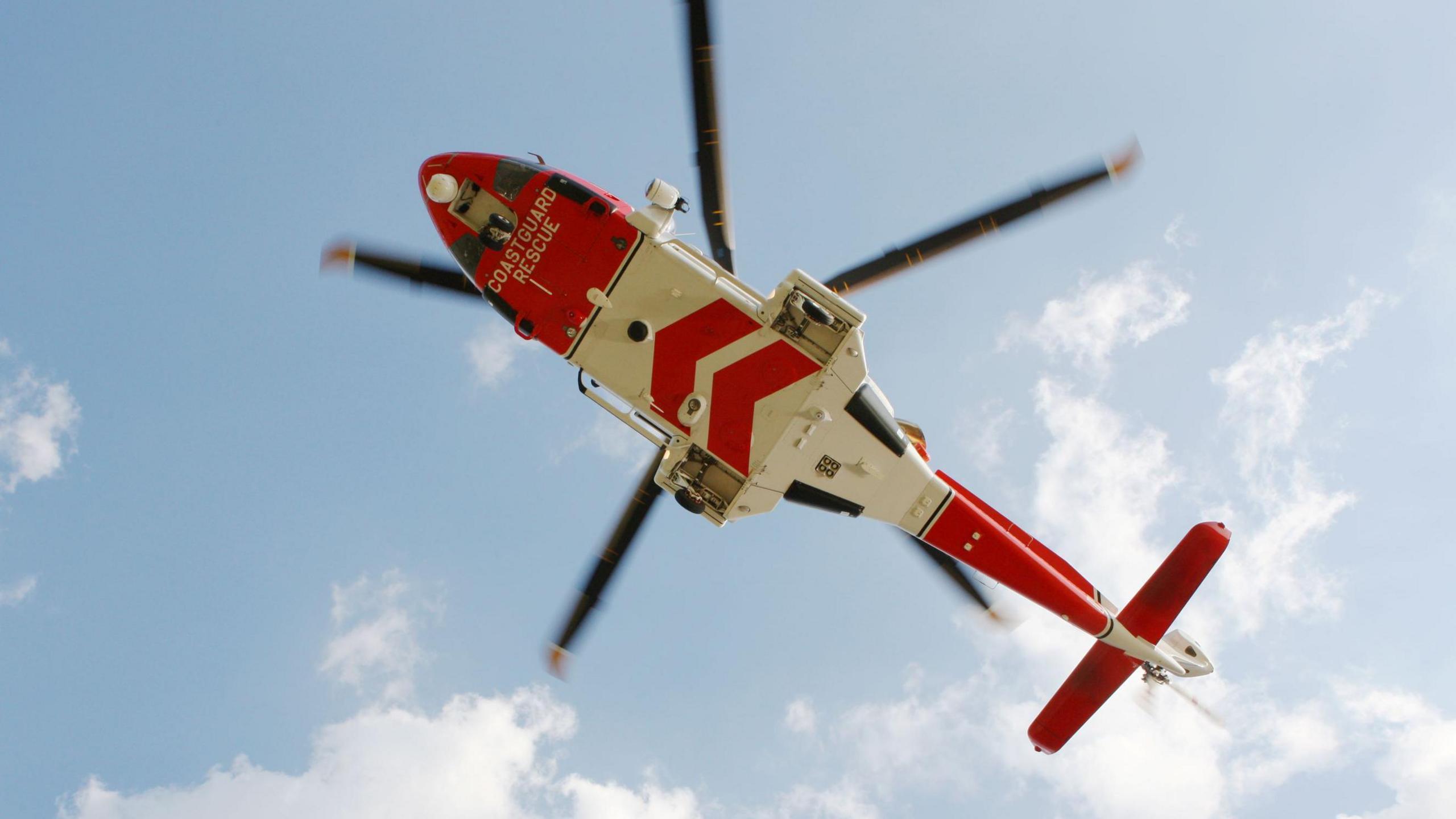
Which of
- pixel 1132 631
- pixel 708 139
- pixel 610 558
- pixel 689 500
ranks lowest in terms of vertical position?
pixel 610 558

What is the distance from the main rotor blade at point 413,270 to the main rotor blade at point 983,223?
5.78 m

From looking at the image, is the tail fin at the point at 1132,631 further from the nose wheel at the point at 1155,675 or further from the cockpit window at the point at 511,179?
the cockpit window at the point at 511,179

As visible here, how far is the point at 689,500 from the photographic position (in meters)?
16.1

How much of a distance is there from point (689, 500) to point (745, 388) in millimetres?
2186

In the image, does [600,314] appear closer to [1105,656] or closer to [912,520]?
[912,520]

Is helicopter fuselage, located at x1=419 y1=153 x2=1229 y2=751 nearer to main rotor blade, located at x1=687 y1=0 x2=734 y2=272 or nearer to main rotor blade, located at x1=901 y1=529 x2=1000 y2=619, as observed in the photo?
main rotor blade, located at x1=687 y1=0 x2=734 y2=272

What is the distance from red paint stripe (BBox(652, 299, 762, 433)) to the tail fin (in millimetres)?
9429

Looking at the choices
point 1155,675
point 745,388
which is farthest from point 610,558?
point 1155,675

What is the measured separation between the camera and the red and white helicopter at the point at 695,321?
48.6 ft

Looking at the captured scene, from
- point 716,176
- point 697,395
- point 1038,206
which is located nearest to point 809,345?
point 697,395

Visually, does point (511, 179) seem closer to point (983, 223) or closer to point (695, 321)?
point (695, 321)

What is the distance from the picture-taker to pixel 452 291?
51.0ft

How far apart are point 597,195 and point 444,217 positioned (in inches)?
97.1

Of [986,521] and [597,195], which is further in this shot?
[986,521]
